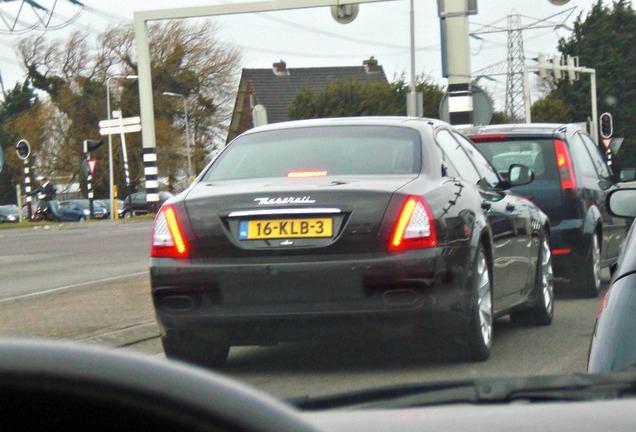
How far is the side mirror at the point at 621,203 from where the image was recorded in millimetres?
6592

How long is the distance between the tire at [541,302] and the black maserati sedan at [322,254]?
1.74m

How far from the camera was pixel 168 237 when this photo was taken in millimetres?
6820

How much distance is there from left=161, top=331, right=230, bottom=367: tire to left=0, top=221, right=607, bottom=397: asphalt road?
12 cm

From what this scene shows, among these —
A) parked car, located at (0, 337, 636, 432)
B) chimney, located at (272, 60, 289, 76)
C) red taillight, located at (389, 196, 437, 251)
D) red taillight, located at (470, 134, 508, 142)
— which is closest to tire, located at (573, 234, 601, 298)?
red taillight, located at (470, 134, 508, 142)

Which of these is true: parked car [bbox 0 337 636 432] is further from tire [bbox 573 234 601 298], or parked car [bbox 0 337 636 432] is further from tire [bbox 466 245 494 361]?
tire [bbox 573 234 601 298]

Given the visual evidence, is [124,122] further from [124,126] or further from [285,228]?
[285,228]

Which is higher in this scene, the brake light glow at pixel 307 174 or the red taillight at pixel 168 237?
the brake light glow at pixel 307 174

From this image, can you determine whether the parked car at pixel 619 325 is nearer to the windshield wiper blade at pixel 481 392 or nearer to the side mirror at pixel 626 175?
the windshield wiper blade at pixel 481 392

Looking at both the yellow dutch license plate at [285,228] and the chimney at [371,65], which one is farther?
the chimney at [371,65]

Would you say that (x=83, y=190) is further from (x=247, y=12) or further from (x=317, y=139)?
(x=317, y=139)

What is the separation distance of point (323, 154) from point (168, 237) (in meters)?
1.01

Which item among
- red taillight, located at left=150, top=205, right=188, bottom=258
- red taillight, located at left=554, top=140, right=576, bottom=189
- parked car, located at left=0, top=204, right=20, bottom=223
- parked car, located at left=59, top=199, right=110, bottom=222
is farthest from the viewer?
parked car, located at left=0, top=204, right=20, bottom=223

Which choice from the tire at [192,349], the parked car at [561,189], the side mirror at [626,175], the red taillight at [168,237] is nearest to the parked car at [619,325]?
the red taillight at [168,237]

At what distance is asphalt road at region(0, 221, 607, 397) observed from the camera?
682 centimetres
